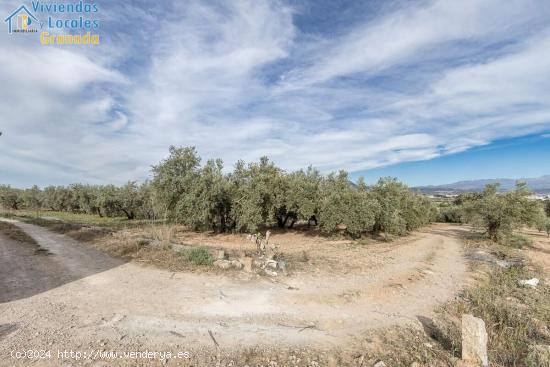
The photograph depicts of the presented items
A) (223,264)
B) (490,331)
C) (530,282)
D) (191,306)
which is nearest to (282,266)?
(223,264)

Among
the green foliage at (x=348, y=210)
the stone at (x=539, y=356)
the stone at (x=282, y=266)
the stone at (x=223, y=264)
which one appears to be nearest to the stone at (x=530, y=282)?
the stone at (x=539, y=356)

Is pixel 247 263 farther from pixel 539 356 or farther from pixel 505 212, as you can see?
pixel 505 212

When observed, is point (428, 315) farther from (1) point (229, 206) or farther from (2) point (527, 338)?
(1) point (229, 206)

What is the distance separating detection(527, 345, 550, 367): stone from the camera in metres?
5.15

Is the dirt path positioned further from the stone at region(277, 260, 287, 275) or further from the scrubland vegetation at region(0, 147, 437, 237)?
the scrubland vegetation at region(0, 147, 437, 237)

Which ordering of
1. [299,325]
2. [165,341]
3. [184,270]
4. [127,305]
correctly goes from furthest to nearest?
[184,270]
[127,305]
[299,325]
[165,341]

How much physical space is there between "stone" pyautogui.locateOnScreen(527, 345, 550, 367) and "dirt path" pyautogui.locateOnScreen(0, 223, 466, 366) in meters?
2.30

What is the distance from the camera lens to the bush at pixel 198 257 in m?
11.2

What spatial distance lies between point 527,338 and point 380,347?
13.0 ft

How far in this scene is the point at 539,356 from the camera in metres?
5.33

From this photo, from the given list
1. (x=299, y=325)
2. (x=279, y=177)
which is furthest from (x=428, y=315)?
(x=279, y=177)

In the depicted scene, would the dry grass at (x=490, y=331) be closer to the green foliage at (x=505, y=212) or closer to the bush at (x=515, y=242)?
the bush at (x=515, y=242)

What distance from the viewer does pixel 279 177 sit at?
25.0 metres

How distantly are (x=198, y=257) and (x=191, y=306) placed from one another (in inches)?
177
